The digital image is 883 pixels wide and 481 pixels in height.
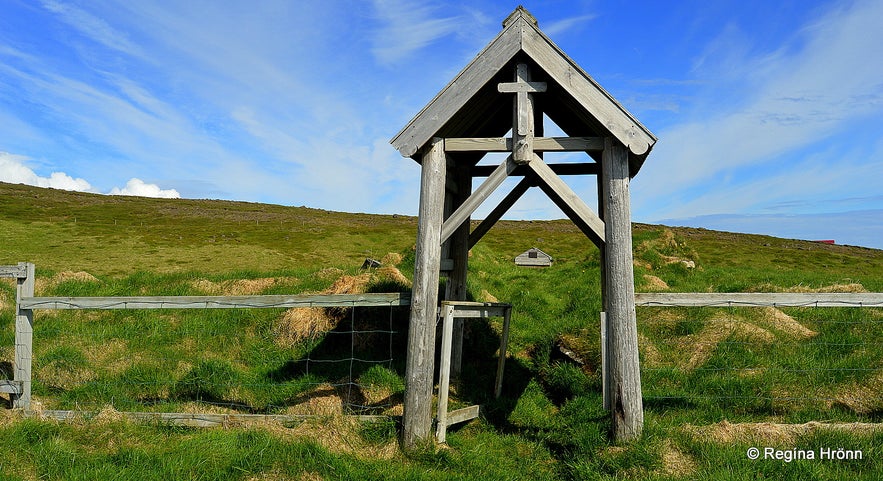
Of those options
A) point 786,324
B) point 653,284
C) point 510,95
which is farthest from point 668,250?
point 510,95

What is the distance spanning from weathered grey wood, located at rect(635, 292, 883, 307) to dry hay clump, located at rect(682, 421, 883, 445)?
139 cm

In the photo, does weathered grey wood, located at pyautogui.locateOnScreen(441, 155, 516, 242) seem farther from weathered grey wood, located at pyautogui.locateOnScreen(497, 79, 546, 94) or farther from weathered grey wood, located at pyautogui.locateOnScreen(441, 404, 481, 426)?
weathered grey wood, located at pyautogui.locateOnScreen(441, 404, 481, 426)

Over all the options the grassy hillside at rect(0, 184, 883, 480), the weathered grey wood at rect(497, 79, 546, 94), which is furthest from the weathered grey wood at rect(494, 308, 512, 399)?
the weathered grey wood at rect(497, 79, 546, 94)

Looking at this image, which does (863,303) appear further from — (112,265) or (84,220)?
(84,220)

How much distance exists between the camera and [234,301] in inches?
268

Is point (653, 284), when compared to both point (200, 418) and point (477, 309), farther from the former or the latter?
point (200, 418)

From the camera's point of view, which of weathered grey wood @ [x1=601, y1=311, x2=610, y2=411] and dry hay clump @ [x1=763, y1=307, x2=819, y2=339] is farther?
dry hay clump @ [x1=763, y1=307, x2=819, y2=339]

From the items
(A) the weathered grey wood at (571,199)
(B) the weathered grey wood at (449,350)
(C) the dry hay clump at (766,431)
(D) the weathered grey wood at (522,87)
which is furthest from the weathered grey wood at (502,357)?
(D) the weathered grey wood at (522,87)

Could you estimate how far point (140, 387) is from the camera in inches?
315

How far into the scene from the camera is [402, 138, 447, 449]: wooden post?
6305mm

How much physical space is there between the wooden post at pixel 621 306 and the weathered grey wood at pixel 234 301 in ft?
8.49

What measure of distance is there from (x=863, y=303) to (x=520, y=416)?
14.6 feet

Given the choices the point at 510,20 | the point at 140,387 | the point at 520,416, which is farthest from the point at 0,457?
the point at 510,20

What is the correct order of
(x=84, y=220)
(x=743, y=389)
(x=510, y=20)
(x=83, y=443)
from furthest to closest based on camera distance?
(x=84, y=220)
(x=743, y=389)
(x=510, y=20)
(x=83, y=443)
